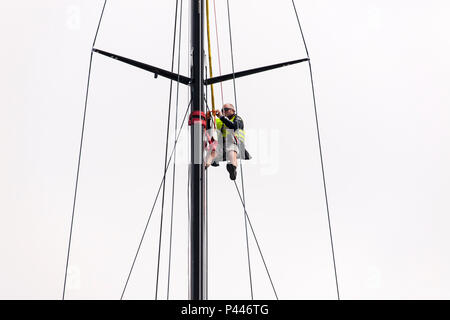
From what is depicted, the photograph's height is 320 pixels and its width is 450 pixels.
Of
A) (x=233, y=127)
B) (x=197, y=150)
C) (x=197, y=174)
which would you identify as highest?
(x=233, y=127)

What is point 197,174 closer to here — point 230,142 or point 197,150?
point 197,150

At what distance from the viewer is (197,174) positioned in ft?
17.4

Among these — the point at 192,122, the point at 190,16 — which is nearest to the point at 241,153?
the point at 192,122

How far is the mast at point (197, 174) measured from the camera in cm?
491

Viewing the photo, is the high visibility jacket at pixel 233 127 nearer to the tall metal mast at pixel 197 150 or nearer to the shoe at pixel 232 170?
the shoe at pixel 232 170

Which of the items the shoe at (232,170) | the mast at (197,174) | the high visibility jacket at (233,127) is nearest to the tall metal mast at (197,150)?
the mast at (197,174)

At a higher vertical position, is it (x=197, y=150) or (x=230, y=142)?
(x=230, y=142)

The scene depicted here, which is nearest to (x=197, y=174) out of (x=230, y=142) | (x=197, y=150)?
(x=197, y=150)

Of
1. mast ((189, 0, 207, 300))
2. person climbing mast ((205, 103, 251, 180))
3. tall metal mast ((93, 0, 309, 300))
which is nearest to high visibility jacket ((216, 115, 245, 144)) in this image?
person climbing mast ((205, 103, 251, 180))

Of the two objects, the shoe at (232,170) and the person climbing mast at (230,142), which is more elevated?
the person climbing mast at (230,142)

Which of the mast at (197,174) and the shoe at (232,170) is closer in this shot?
the mast at (197,174)
